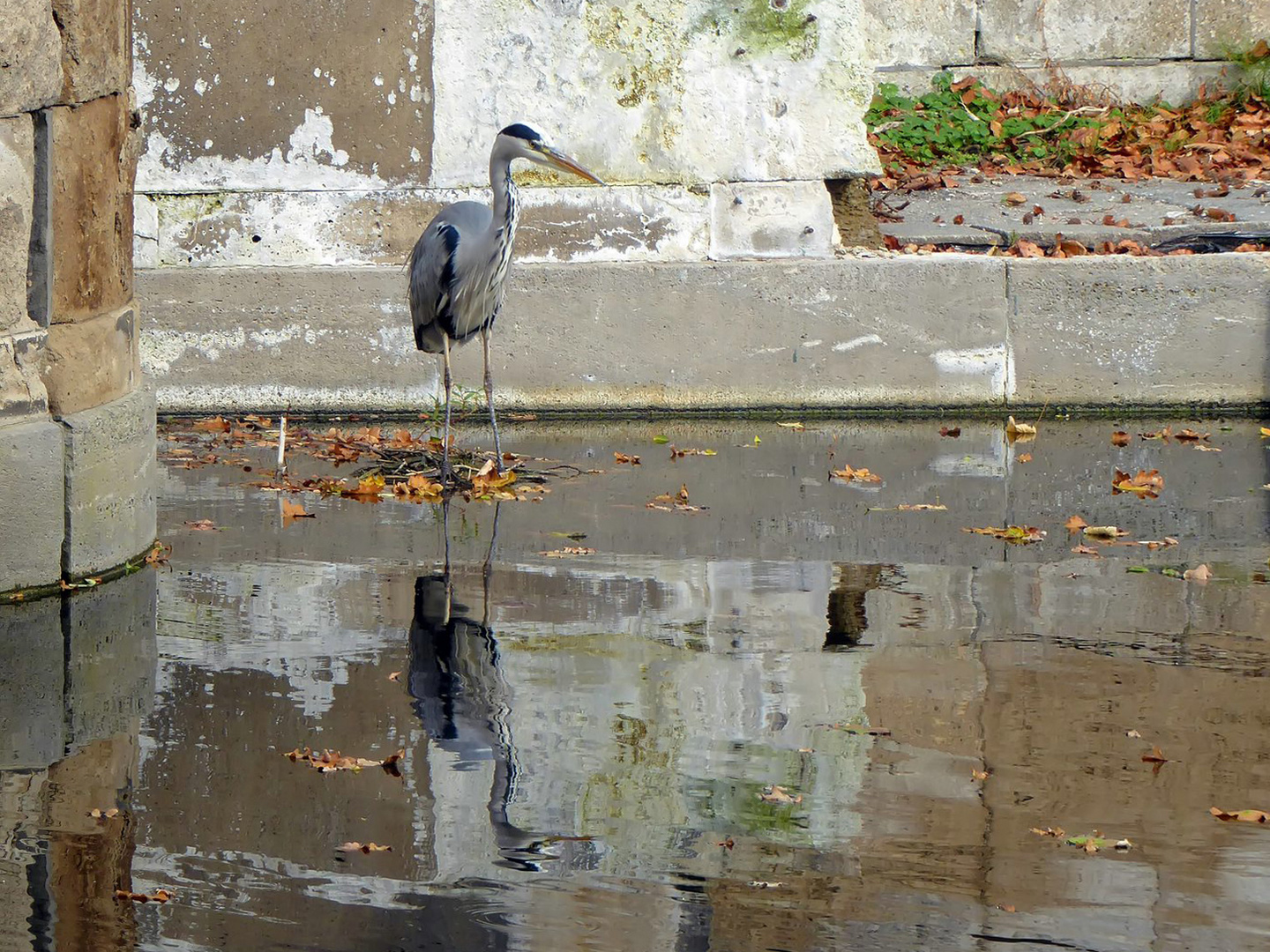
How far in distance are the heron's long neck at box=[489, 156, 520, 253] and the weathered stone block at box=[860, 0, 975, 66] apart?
6.49m

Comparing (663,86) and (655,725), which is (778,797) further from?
(663,86)

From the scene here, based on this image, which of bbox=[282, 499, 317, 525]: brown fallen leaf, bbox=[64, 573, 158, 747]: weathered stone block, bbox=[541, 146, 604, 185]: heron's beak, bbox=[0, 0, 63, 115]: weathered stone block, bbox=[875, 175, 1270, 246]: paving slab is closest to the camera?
bbox=[64, 573, 158, 747]: weathered stone block

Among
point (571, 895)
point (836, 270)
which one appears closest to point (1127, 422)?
point (836, 270)

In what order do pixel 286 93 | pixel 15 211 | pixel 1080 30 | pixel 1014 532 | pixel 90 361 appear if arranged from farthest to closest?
pixel 1080 30 < pixel 286 93 < pixel 1014 532 < pixel 90 361 < pixel 15 211

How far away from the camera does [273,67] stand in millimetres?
8852

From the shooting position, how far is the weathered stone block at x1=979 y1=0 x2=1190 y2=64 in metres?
13.3

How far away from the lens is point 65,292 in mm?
5930

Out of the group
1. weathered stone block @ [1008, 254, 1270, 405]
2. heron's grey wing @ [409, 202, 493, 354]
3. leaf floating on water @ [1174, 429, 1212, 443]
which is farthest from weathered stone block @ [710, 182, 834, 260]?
leaf floating on water @ [1174, 429, 1212, 443]

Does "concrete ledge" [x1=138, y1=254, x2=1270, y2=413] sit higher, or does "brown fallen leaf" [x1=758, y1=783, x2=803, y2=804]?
"concrete ledge" [x1=138, y1=254, x2=1270, y2=413]

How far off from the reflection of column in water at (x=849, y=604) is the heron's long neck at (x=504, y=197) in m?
2.26

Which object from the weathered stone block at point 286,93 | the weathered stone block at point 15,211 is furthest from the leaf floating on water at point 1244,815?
the weathered stone block at point 286,93

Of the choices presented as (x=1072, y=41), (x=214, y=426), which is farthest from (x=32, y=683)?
(x=1072, y=41)

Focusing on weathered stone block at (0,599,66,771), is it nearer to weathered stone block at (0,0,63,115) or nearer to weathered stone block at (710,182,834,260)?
weathered stone block at (0,0,63,115)

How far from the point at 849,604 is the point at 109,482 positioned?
2522 mm
